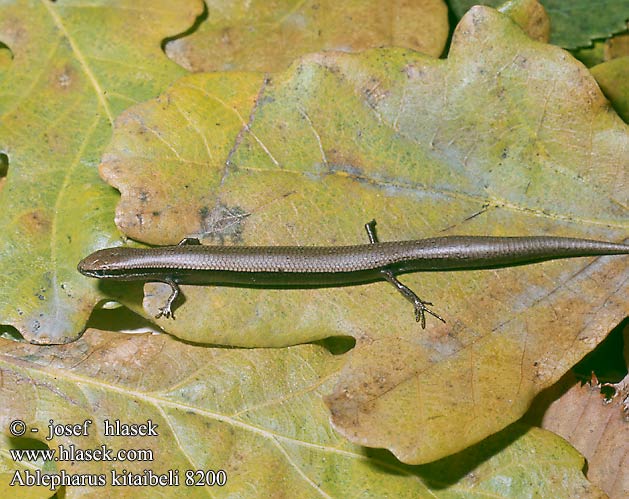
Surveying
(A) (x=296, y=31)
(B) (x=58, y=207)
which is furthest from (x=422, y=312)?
(B) (x=58, y=207)

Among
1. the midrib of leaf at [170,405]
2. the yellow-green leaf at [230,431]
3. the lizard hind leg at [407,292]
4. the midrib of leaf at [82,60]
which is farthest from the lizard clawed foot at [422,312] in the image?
the midrib of leaf at [82,60]

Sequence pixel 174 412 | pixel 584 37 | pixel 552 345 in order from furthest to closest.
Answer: pixel 584 37 < pixel 174 412 < pixel 552 345

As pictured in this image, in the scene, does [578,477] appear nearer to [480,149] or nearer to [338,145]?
[480,149]

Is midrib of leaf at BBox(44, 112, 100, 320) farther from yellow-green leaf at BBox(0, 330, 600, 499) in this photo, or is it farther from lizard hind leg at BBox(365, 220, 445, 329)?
lizard hind leg at BBox(365, 220, 445, 329)

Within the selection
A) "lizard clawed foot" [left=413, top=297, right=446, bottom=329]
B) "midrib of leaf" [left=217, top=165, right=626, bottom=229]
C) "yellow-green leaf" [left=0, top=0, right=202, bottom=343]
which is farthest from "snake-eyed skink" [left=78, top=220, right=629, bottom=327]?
"yellow-green leaf" [left=0, top=0, right=202, bottom=343]

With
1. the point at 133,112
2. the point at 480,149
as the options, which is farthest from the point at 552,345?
the point at 133,112

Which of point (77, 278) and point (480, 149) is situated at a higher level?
point (480, 149)

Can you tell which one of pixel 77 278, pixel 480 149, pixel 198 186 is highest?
pixel 480 149

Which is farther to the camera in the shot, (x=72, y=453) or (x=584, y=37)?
(x=584, y=37)
